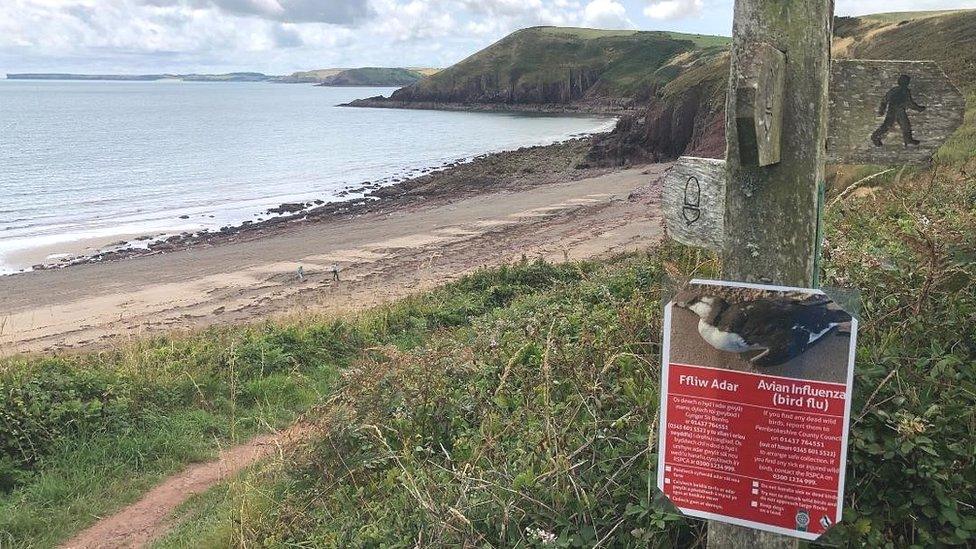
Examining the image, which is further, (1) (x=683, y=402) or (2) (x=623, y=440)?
(2) (x=623, y=440)

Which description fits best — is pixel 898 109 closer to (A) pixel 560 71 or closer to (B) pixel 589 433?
(B) pixel 589 433

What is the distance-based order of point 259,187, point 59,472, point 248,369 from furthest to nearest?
point 259,187, point 248,369, point 59,472

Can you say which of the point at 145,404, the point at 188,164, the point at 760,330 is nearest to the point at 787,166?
A: the point at 760,330

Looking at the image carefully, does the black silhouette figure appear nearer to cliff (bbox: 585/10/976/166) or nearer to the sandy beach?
the sandy beach

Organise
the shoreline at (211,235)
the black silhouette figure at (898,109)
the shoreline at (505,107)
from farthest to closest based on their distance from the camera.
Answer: the shoreline at (505,107) < the shoreline at (211,235) < the black silhouette figure at (898,109)

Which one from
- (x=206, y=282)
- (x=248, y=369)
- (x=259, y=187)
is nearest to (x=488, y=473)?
(x=248, y=369)

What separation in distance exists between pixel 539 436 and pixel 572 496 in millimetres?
440

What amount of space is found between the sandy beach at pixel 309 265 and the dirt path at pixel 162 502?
22.1 feet

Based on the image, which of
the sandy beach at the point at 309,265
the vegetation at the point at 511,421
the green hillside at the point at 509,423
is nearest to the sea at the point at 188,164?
the sandy beach at the point at 309,265

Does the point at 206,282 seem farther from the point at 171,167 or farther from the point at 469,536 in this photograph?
the point at 171,167

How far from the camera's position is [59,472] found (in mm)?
5840

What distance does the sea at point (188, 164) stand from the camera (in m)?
29.2

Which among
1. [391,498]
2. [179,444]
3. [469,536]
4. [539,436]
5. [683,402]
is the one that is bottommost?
[179,444]

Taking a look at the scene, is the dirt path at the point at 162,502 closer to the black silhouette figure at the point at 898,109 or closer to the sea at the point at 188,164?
the black silhouette figure at the point at 898,109
